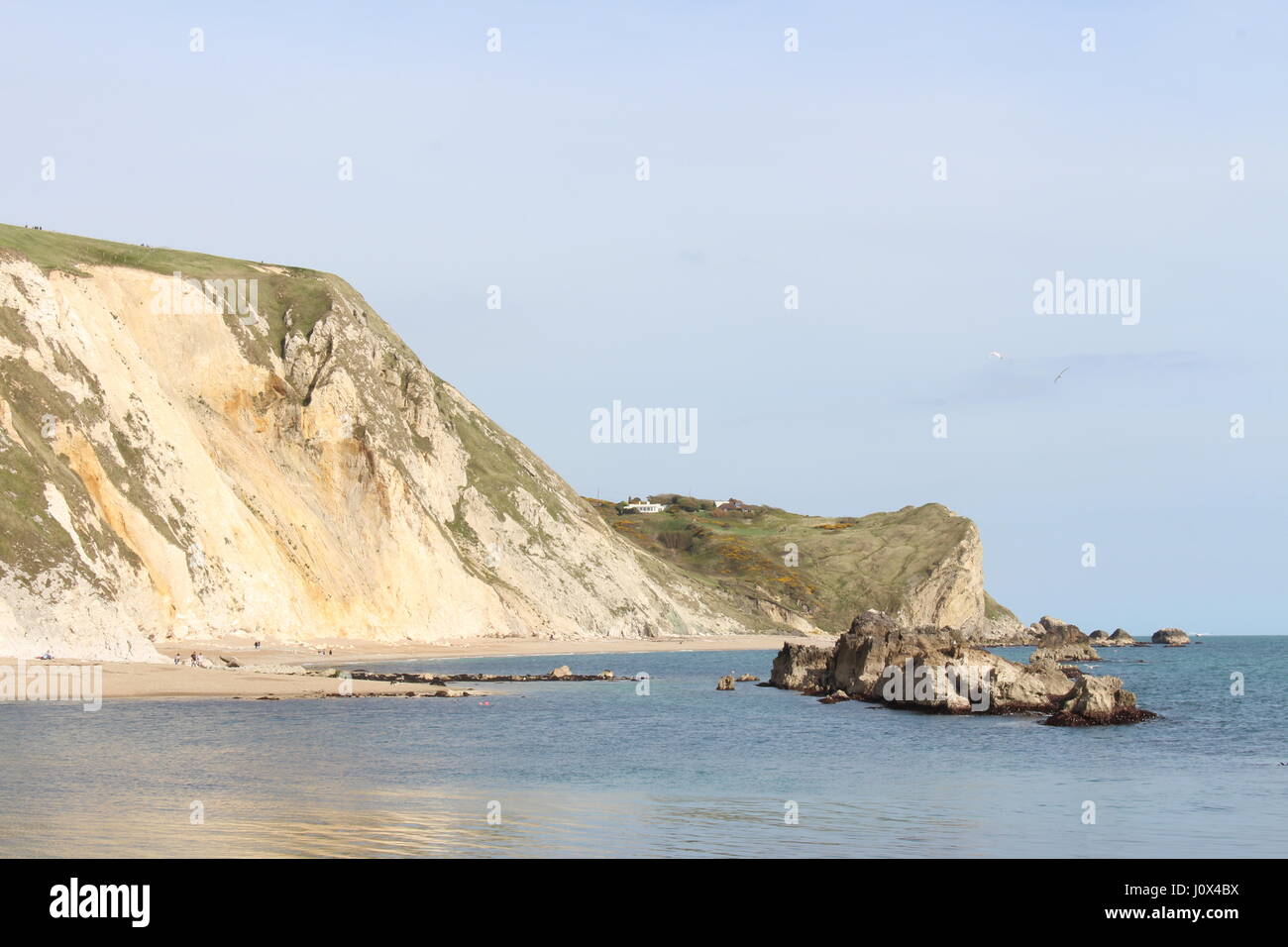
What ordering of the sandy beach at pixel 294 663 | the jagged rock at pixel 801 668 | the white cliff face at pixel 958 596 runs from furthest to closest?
the white cliff face at pixel 958 596, the jagged rock at pixel 801 668, the sandy beach at pixel 294 663

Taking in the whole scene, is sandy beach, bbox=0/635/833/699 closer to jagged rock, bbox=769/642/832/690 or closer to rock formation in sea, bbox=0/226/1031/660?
rock formation in sea, bbox=0/226/1031/660

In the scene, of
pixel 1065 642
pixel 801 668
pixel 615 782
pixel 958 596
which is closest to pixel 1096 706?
pixel 615 782

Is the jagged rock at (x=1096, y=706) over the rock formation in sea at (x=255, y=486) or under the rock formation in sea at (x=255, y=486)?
under

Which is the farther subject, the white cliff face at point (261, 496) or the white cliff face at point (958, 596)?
the white cliff face at point (958, 596)

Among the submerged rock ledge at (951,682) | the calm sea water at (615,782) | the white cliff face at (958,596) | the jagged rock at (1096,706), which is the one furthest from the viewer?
the white cliff face at (958,596)

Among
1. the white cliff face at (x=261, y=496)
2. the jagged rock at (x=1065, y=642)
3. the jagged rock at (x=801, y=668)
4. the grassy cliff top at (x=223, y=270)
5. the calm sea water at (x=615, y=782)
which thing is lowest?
the jagged rock at (x=1065, y=642)

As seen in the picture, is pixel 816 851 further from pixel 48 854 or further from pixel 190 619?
pixel 190 619

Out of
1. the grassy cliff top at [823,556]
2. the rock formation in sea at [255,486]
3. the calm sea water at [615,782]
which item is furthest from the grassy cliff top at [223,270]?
the grassy cliff top at [823,556]

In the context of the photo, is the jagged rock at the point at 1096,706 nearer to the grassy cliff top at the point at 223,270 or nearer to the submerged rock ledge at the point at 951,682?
the submerged rock ledge at the point at 951,682

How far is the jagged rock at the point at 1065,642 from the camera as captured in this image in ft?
405

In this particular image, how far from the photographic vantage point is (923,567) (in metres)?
174

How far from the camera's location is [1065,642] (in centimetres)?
14400

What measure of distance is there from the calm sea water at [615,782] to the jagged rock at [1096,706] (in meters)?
1.32

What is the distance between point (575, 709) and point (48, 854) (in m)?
36.6
